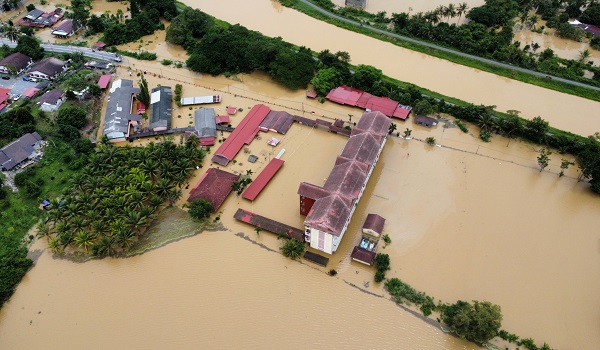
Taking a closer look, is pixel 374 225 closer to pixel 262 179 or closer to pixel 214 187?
pixel 262 179

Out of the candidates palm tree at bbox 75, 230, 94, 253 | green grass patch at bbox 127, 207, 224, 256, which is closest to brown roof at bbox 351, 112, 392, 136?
green grass patch at bbox 127, 207, 224, 256

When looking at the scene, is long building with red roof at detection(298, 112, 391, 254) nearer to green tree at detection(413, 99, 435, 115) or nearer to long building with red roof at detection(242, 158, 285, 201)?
long building with red roof at detection(242, 158, 285, 201)

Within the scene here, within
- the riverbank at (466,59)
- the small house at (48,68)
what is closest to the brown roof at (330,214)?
the riverbank at (466,59)

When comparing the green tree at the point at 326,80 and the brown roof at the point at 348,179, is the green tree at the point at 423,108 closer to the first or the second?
the green tree at the point at 326,80

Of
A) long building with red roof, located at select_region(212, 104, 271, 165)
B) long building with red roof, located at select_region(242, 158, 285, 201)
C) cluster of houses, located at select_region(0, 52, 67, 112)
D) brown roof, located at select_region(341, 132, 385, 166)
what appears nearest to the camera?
brown roof, located at select_region(341, 132, 385, 166)

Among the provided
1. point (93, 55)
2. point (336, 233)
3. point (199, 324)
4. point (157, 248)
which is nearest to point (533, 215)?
point (336, 233)
